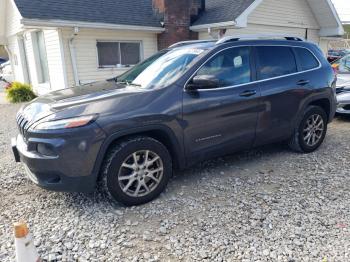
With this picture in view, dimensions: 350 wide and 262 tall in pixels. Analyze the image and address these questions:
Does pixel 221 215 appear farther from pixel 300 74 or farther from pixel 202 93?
pixel 300 74

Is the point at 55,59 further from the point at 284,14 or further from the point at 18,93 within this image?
the point at 284,14

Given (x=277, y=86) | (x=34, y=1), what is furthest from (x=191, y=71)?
(x=34, y=1)

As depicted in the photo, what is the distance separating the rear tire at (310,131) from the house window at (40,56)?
960 centimetres

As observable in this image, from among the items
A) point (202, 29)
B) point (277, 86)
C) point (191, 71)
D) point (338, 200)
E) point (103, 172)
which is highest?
point (202, 29)

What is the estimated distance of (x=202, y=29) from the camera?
11.3 m

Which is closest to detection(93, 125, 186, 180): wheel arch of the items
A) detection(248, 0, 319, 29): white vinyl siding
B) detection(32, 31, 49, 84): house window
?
detection(32, 31, 49, 84): house window

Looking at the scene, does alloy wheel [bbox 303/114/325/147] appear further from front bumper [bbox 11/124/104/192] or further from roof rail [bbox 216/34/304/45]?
front bumper [bbox 11/124/104/192]

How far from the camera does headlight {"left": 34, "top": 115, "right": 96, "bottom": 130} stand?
291 centimetres

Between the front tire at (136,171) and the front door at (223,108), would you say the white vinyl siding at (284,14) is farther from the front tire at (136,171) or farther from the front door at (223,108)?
the front tire at (136,171)

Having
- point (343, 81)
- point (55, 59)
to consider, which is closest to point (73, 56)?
point (55, 59)

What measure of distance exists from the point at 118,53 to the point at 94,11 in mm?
1582

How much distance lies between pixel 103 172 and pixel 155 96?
3.23 ft

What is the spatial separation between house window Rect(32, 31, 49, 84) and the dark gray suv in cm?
843

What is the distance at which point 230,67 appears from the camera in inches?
153
